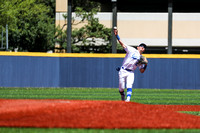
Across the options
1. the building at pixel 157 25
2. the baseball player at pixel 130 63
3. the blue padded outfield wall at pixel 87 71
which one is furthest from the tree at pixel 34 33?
the baseball player at pixel 130 63

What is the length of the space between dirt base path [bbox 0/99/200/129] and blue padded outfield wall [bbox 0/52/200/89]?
47.5ft

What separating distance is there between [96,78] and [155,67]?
3106 mm

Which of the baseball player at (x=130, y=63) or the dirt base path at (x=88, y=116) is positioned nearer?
the dirt base path at (x=88, y=116)

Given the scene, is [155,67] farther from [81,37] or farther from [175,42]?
[175,42]

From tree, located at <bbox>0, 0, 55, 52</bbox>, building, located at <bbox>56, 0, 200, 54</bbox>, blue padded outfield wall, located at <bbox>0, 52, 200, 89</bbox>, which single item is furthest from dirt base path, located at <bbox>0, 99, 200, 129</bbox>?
building, located at <bbox>56, 0, 200, 54</bbox>

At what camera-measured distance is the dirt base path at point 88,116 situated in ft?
29.4

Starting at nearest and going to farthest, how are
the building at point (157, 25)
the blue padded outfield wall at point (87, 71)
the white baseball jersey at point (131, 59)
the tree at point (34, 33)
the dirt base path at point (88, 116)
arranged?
the dirt base path at point (88, 116), the white baseball jersey at point (131, 59), the blue padded outfield wall at point (87, 71), the tree at point (34, 33), the building at point (157, 25)

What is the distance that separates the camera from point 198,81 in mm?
25656

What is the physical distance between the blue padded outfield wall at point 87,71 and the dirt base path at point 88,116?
14.5 meters

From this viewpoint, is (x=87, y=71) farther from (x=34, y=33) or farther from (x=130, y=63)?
(x=34, y=33)

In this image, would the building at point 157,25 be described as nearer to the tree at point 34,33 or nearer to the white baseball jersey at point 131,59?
the tree at point 34,33

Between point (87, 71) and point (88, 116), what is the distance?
1629cm

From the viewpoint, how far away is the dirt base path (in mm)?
8953

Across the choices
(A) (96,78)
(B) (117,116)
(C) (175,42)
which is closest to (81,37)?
(C) (175,42)
